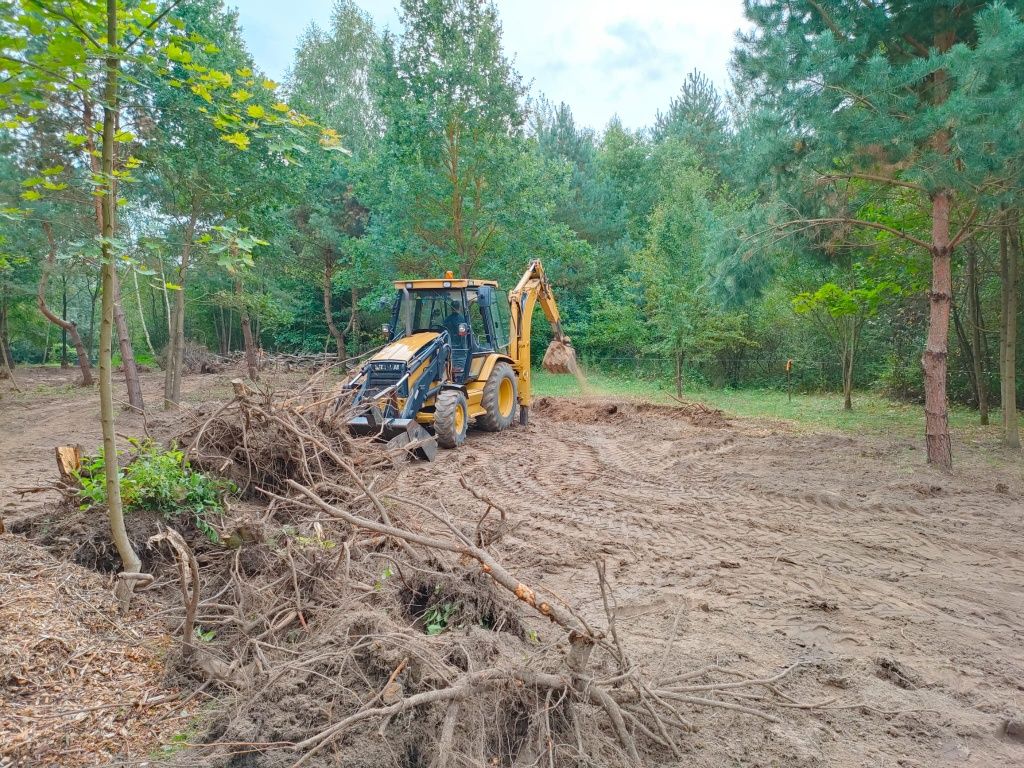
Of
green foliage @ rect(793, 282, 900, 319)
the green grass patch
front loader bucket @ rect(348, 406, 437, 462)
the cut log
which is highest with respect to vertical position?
green foliage @ rect(793, 282, 900, 319)

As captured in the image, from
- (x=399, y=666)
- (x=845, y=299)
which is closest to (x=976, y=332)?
(x=845, y=299)

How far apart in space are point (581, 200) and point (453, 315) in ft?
58.5

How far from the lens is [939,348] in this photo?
8156 mm

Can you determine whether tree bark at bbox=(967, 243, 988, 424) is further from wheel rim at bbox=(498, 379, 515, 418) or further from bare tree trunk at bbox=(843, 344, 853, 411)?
wheel rim at bbox=(498, 379, 515, 418)

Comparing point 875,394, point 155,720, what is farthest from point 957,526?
point 875,394

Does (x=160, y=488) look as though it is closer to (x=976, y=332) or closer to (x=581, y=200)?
(x=976, y=332)

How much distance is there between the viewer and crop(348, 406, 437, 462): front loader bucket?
8.34 metres

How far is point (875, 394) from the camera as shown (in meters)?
16.4

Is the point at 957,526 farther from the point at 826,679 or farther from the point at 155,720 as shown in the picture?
the point at 155,720

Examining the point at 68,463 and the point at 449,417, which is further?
the point at 449,417

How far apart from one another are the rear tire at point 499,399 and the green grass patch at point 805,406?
16.5ft

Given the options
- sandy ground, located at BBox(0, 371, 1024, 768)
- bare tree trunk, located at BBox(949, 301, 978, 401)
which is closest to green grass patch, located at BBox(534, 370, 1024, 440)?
bare tree trunk, located at BBox(949, 301, 978, 401)

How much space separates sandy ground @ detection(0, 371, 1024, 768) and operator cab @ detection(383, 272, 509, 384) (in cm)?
144

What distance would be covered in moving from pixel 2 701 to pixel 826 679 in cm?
405
